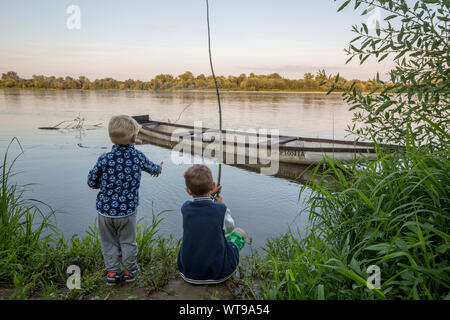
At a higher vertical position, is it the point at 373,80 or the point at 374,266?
the point at 373,80

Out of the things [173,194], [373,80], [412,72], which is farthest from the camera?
[173,194]

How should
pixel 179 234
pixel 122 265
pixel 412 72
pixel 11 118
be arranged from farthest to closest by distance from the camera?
1. pixel 11 118
2. pixel 179 234
3. pixel 122 265
4. pixel 412 72

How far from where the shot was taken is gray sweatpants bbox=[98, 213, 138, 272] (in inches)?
108

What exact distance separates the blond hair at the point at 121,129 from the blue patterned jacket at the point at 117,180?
80mm

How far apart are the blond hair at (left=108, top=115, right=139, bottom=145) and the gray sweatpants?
0.71 m

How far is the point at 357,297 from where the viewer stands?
6.07ft

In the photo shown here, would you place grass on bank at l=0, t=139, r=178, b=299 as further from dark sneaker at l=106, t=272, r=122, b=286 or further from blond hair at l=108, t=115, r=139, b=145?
blond hair at l=108, t=115, r=139, b=145

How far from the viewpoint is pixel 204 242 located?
246cm

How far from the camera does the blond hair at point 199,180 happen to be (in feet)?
8.06

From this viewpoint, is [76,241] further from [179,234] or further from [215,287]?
[179,234]

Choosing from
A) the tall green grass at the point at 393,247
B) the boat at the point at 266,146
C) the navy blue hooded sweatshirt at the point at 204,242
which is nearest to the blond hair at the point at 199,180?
the navy blue hooded sweatshirt at the point at 204,242
